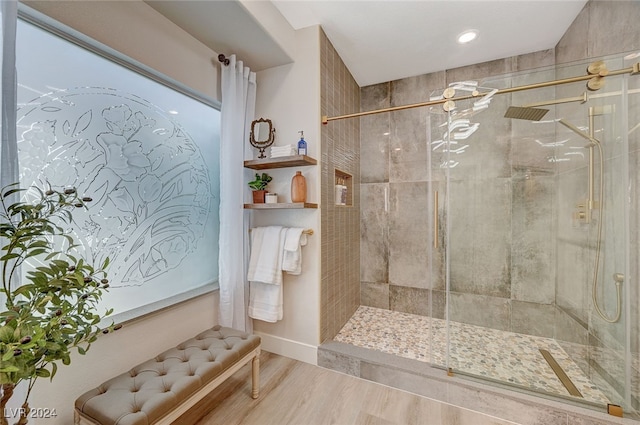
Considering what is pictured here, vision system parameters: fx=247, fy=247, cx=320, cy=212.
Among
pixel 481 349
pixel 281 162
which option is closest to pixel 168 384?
pixel 281 162

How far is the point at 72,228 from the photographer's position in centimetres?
129

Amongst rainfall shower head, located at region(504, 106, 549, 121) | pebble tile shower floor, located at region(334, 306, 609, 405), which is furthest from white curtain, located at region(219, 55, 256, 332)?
rainfall shower head, located at region(504, 106, 549, 121)

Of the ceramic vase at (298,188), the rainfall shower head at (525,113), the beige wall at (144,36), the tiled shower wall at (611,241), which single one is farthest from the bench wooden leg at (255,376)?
the rainfall shower head at (525,113)

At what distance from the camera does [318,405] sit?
158 centimetres

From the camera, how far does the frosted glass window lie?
1196 millimetres

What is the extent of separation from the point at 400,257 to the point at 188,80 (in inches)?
105

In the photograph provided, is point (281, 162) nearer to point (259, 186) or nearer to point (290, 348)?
point (259, 186)

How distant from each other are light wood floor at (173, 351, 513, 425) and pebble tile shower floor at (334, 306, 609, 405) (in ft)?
1.03

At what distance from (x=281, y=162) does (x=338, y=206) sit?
2.48ft

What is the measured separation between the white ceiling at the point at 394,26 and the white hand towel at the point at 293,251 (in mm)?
1474

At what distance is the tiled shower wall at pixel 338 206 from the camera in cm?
214

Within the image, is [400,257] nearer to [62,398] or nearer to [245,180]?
[245,180]

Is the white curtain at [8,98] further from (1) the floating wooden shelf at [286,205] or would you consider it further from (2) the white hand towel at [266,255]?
Result: (2) the white hand towel at [266,255]

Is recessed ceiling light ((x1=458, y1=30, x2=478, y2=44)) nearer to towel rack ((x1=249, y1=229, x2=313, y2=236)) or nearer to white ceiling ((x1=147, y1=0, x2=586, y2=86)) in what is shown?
white ceiling ((x1=147, y1=0, x2=586, y2=86))
